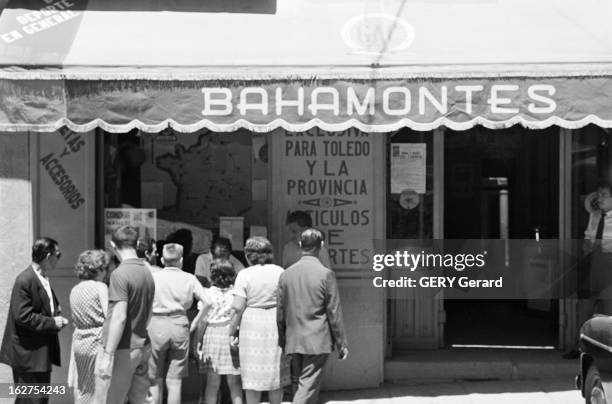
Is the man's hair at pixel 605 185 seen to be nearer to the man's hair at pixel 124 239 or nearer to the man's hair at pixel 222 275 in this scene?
the man's hair at pixel 222 275

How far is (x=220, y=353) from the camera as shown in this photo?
8258mm

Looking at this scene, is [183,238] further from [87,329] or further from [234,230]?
[87,329]

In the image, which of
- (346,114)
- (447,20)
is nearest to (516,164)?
(447,20)

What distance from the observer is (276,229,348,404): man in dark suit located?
7.69 m

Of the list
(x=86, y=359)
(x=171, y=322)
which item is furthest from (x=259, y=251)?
(x=86, y=359)

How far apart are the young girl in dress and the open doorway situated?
3386mm

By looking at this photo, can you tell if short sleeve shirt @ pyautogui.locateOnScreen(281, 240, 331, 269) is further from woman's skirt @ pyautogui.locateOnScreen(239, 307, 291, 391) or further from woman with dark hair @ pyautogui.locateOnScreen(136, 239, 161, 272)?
woman with dark hair @ pyautogui.locateOnScreen(136, 239, 161, 272)

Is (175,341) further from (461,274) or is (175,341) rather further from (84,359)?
(461,274)

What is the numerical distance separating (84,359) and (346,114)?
9.98ft

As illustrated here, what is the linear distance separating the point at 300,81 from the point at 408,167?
2.59 metres

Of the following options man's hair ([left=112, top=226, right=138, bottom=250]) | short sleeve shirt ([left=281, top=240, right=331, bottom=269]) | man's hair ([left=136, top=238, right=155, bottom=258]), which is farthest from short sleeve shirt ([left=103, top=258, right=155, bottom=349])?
short sleeve shirt ([left=281, top=240, right=331, bottom=269])

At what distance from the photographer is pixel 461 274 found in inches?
404

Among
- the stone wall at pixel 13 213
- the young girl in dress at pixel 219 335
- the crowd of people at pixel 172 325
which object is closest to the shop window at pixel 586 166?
the crowd of people at pixel 172 325

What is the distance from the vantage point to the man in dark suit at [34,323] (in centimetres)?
770
